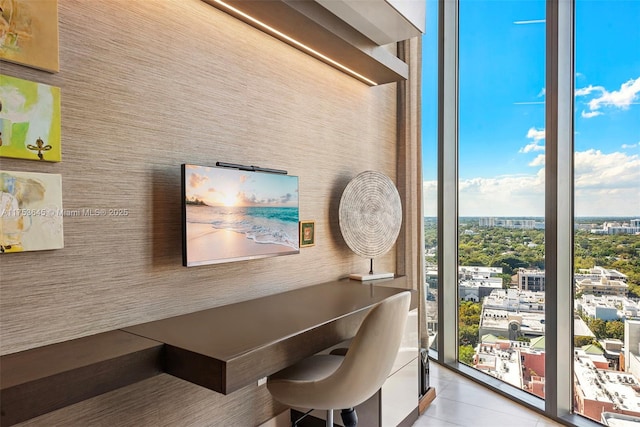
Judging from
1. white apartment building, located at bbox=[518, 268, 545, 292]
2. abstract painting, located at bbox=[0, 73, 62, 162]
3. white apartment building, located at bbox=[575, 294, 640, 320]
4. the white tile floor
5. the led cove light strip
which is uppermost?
the led cove light strip

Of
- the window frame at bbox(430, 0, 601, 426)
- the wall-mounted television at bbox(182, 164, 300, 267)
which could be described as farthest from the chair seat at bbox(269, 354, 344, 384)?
the window frame at bbox(430, 0, 601, 426)

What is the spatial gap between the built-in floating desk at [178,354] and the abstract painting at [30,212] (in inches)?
12.9

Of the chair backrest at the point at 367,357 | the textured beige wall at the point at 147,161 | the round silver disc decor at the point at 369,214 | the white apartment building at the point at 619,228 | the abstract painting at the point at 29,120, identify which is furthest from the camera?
the round silver disc decor at the point at 369,214

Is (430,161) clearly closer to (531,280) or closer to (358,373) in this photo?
(531,280)

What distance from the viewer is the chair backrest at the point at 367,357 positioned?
4.70 ft

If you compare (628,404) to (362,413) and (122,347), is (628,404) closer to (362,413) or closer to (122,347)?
(362,413)

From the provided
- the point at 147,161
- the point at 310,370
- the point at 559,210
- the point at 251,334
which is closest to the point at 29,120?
the point at 147,161

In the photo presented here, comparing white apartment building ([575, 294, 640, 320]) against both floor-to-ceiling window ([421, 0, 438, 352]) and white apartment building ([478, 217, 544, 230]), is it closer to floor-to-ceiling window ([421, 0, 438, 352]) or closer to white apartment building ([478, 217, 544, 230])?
white apartment building ([478, 217, 544, 230])

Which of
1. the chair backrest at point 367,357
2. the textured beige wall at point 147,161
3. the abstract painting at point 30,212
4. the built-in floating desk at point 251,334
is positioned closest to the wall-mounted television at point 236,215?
the textured beige wall at point 147,161

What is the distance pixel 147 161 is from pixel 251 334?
0.77m

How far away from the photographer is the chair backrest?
4.70 ft

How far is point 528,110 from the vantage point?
2.71 meters

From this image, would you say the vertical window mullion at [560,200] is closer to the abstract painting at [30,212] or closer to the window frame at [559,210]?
the window frame at [559,210]

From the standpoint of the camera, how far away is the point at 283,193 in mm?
2041
